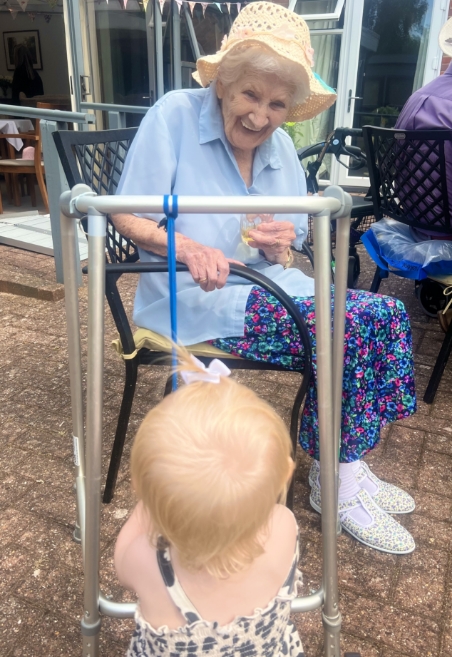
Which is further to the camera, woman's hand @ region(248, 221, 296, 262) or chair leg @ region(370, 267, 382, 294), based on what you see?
chair leg @ region(370, 267, 382, 294)

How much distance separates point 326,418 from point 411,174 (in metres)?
1.79

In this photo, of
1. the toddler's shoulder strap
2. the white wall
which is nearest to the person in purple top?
the toddler's shoulder strap

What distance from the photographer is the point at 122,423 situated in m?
1.74

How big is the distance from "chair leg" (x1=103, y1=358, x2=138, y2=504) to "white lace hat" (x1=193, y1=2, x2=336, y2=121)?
3.22 ft

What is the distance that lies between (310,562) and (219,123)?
1431mm

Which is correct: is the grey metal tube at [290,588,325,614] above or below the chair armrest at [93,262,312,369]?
below

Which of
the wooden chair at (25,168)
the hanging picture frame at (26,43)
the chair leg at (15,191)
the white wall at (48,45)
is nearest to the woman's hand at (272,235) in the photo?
the wooden chair at (25,168)

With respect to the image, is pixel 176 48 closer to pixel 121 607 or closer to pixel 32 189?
pixel 32 189

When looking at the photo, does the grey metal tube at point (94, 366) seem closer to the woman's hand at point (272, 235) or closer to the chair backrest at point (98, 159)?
the woman's hand at point (272, 235)

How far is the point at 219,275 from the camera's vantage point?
1.35 meters

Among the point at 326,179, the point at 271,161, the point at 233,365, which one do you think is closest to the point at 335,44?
the point at 326,179

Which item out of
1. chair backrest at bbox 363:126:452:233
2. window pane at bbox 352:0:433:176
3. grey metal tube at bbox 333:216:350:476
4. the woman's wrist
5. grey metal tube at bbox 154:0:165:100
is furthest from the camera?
window pane at bbox 352:0:433:176

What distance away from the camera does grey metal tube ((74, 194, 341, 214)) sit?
0.99m

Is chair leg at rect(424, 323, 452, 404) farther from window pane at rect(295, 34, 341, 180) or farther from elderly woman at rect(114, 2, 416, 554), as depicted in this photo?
window pane at rect(295, 34, 341, 180)
